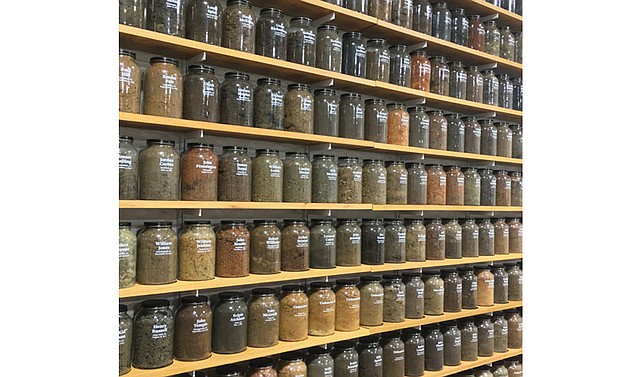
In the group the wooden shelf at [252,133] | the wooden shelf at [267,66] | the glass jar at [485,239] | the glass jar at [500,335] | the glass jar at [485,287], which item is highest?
the wooden shelf at [267,66]

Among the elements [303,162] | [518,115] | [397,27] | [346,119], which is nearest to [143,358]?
[303,162]

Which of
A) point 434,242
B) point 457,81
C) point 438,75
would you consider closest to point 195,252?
point 434,242

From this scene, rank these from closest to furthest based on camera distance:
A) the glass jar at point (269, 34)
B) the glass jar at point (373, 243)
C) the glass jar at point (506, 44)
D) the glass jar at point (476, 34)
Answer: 1. the glass jar at point (269, 34)
2. the glass jar at point (373, 243)
3. the glass jar at point (476, 34)
4. the glass jar at point (506, 44)

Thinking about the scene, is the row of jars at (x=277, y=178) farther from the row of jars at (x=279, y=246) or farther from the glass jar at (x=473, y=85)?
the glass jar at (x=473, y=85)

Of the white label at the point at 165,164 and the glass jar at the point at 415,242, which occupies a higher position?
the white label at the point at 165,164

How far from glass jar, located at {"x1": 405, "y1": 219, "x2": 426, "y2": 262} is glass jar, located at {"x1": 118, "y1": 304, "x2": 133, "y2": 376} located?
1414mm

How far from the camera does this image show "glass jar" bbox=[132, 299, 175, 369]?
1766 millimetres

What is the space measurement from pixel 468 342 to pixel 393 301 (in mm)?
633

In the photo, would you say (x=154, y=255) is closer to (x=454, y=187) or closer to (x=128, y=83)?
(x=128, y=83)

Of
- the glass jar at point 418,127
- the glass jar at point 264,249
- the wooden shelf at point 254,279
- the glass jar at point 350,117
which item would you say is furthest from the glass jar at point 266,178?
the glass jar at point 418,127

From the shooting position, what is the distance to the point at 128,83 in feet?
5.69

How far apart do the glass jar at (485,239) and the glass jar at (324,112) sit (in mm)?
1237

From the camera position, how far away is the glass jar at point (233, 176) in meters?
1.98

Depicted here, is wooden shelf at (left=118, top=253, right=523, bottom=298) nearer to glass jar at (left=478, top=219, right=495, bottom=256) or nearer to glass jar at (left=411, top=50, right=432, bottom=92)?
glass jar at (left=478, top=219, right=495, bottom=256)
